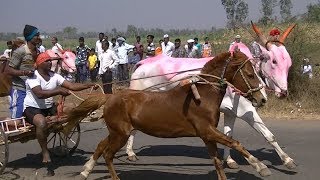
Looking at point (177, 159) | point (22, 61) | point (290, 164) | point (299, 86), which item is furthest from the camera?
point (299, 86)

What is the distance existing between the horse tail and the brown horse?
236 mm

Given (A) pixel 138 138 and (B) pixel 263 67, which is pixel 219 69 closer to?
(B) pixel 263 67

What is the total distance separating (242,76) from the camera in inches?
270

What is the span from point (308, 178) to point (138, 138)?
4671 millimetres

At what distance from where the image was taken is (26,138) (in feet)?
27.3

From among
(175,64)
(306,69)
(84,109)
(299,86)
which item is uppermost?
(175,64)

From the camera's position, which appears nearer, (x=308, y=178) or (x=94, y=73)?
(x=308, y=178)

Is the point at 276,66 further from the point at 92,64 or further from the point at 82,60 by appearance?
the point at 82,60

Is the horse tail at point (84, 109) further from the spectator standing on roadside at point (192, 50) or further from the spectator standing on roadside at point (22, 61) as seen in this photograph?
the spectator standing on roadside at point (192, 50)

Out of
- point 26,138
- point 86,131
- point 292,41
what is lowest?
point 86,131

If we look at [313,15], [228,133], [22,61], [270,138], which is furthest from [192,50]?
[270,138]

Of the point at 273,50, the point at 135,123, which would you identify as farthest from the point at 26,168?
the point at 273,50

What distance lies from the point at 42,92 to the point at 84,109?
2.37 feet

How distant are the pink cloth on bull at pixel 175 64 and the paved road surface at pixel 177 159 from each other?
1564 millimetres
